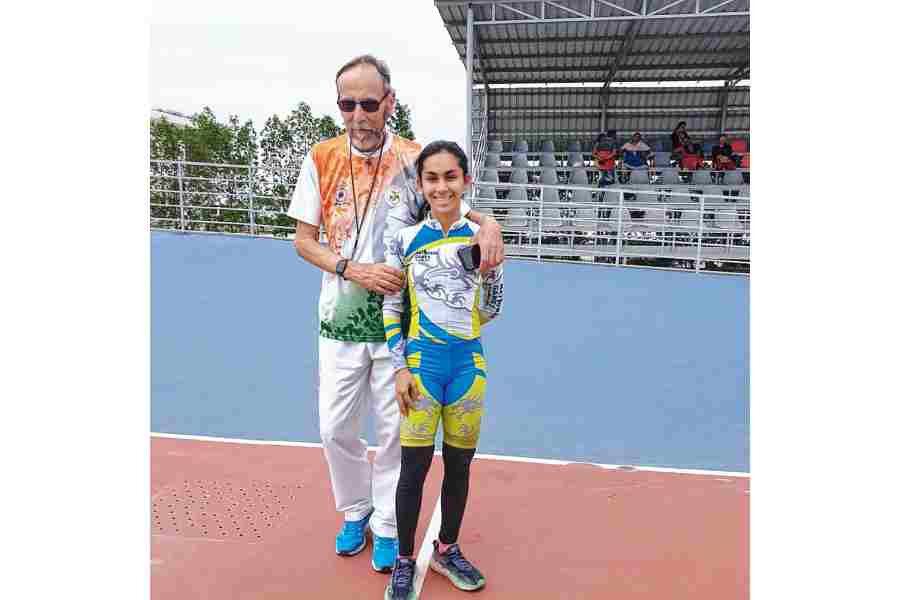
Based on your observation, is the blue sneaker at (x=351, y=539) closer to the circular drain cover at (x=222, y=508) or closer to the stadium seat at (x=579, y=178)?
the circular drain cover at (x=222, y=508)

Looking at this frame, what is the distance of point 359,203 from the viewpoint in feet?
8.00

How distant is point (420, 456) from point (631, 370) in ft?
10.8

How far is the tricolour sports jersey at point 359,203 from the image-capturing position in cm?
243

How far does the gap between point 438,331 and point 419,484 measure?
59cm

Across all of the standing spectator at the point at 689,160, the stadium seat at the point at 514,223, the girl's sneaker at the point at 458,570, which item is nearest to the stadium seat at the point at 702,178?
the standing spectator at the point at 689,160

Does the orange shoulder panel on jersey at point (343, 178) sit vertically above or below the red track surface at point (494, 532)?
above

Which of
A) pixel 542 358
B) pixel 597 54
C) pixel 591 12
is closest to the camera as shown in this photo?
pixel 542 358

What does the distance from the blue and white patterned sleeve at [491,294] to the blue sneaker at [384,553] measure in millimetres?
998

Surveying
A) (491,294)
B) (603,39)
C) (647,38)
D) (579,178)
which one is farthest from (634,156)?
(491,294)

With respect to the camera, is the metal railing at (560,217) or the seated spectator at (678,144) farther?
the seated spectator at (678,144)

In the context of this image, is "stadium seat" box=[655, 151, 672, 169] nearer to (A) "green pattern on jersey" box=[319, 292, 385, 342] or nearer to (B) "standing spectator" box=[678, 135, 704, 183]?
(B) "standing spectator" box=[678, 135, 704, 183]

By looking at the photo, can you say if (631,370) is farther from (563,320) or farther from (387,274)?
(387,274)

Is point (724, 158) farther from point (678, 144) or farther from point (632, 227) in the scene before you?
point (632, 227)

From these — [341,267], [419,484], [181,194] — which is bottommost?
[419,484]
